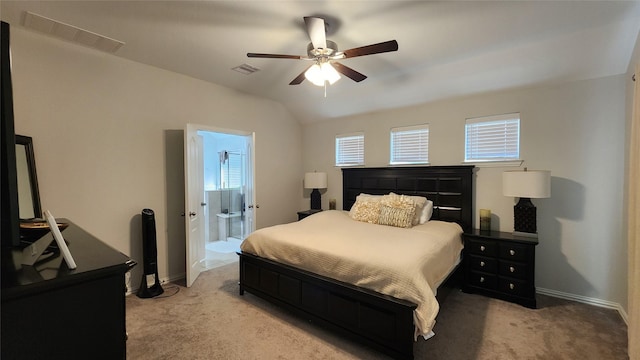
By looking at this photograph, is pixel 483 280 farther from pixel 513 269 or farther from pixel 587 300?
pixel 587 300

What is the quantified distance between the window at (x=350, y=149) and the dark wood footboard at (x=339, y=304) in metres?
2.59

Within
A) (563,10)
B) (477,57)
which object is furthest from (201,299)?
(563,10)

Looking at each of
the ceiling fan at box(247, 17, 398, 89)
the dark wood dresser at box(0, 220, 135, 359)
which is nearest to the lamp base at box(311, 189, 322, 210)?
the ceiling fan at box(247, 17, 398, 89)

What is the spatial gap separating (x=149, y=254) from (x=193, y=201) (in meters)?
0.79

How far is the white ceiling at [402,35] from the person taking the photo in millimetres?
2191

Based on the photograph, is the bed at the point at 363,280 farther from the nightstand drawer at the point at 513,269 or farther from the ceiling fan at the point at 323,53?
the ceiling fan at the point at 323,53

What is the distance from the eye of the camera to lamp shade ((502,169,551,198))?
290cm

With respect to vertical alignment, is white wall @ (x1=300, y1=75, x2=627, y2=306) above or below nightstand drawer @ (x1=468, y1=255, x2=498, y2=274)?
above

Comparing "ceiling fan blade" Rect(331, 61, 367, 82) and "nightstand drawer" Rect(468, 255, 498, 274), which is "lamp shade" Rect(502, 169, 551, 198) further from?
"ceiling fan blade" Rect(331, 61, 367, 82)

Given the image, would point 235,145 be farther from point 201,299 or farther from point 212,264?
point 201,299

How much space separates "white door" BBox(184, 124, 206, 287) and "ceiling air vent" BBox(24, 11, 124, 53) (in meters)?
1.08

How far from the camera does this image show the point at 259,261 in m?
3.02

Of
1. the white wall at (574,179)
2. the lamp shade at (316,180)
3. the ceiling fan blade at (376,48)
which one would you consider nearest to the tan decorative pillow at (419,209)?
the white wall at (574,179)

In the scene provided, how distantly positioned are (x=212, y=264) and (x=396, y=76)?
12.9 feet
